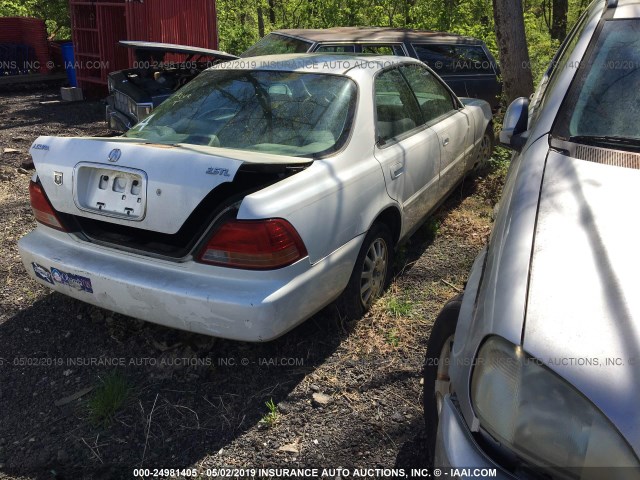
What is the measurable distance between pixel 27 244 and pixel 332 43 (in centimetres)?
513

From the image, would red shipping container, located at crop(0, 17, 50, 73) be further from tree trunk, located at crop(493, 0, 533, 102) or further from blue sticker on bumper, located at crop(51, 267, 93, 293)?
blue sticker on bumper, located at crop(51, 267, 93, 293)

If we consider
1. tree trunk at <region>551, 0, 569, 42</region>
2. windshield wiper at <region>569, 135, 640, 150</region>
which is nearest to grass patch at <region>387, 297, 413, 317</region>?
windshield wiper at <region>569, 135, 640, 150</region>

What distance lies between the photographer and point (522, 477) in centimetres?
160

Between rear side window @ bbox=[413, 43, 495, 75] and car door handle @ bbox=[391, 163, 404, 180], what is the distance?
15.6ft

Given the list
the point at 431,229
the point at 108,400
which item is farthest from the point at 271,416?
the point at 431,229

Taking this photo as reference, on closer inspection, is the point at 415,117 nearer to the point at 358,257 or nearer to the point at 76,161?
the point at 358,257

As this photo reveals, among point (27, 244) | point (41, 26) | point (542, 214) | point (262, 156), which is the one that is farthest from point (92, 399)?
point (41, 26)

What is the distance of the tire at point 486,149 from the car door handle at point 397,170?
2.29 metres

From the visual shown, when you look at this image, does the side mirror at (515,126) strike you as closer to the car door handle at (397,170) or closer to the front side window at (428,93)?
the car door handle at (397,170)

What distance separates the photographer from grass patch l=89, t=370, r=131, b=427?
286cm

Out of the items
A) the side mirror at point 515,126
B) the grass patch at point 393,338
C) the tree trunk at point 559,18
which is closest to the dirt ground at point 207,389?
the grass patch at point 393,338

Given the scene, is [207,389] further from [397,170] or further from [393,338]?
[397,170]

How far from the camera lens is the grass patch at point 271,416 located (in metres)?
2.82

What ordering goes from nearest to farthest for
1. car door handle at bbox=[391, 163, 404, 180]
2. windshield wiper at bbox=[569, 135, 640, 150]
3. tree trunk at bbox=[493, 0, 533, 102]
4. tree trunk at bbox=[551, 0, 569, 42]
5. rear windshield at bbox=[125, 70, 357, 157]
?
1. windshield wiper at bbox=[569, 135, 640, 150]
2. rear windshield at bbox=[125, 70, 357, 157]
3. car door handle at bbox=[391, 163, 404, 180]
4. tree trunk at bbox=[493, 0, 533, 102]
5. tree trunk at bbox=[551, 0, 569, 42]
